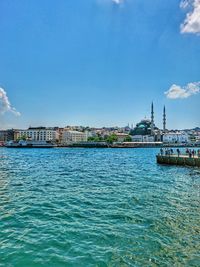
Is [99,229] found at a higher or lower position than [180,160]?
lower

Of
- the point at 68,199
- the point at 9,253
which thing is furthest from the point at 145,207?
the point at 9,253

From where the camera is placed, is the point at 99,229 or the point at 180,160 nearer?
the point at 99,229

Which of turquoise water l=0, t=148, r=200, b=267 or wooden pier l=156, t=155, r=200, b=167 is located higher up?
wooden pier l=156, t=155, r=200, b=167

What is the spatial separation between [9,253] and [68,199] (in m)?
8.13

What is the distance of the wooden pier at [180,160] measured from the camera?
40709 mm

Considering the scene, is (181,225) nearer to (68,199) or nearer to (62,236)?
(62,236)

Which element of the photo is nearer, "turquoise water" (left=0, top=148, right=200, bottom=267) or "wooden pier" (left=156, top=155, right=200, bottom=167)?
"turquoise water" (left=0, top=148, right=200, bottom=267)

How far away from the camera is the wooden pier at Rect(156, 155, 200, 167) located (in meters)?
40.7

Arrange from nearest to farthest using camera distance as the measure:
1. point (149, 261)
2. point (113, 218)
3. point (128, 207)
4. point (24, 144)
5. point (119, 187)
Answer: point (149, 261) → point (113, 218) → point (128, 207) → point (119, 187) → point (24, 144)

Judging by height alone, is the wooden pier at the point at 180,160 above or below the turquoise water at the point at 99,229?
above

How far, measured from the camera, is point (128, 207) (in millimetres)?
14758

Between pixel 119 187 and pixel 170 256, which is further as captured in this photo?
pixel 119 187

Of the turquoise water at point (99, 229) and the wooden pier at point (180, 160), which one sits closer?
the turquoise water at point (99, 229)

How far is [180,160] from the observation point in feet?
143
